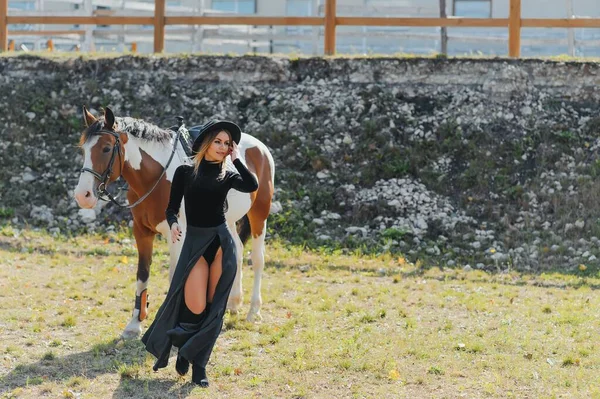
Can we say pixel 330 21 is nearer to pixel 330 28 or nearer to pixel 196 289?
pixel 330 28

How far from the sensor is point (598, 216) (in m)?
14.1

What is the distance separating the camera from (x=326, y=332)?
364 inches

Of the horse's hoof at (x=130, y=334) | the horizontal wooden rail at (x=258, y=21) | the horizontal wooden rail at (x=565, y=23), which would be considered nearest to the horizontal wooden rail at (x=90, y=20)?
the horizontal wooden rail at (x=258, y=21)

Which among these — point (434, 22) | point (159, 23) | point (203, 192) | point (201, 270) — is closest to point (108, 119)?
point (203, 192)

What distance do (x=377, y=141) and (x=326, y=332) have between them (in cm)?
699

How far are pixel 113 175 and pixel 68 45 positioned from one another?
65.8 feet

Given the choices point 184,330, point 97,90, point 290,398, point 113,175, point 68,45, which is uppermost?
point 68,45

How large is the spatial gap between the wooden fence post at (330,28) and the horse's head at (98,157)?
32.6 feet

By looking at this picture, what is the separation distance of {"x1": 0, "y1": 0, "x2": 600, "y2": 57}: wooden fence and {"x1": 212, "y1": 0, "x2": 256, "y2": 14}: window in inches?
394

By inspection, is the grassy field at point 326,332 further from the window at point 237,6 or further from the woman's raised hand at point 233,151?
the window at point 237,6

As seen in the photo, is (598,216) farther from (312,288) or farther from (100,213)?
(100,213)

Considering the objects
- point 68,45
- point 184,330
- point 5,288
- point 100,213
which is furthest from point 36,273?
point 68,45

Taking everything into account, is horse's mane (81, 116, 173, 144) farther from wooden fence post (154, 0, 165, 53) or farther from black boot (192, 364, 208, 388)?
wooden fence post (154, 0, 165, 53)

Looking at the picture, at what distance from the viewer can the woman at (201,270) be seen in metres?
7.28
